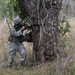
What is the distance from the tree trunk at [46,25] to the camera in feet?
31.2

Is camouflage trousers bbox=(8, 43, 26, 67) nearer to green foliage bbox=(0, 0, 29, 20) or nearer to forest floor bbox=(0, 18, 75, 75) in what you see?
forest floor bbox=(0, 18, 75, 75)

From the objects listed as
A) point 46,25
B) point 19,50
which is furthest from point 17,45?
point 46,25

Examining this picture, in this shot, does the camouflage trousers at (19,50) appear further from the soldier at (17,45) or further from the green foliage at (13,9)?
the green foliage at (13,9)

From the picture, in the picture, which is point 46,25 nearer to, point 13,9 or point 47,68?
point 47,68

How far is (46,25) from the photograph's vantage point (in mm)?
9539

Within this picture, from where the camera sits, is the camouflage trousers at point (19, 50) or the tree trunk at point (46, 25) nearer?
the tree trunk at point (46, 25)

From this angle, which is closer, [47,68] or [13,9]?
[47,68]

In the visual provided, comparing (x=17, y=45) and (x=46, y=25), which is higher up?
(x=46, y=25)

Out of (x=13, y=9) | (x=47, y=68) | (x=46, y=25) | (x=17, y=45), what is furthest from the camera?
(x=13, y=9)

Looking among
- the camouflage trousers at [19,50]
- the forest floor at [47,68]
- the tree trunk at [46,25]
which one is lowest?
the forest floor at [47,68]

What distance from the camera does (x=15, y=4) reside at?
10820 millimetres

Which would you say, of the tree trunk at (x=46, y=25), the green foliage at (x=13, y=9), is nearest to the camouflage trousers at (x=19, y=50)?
the tree trunk at (x=46, y=25)

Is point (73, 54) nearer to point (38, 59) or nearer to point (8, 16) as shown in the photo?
point (38, 59)

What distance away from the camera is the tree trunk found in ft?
31.2
